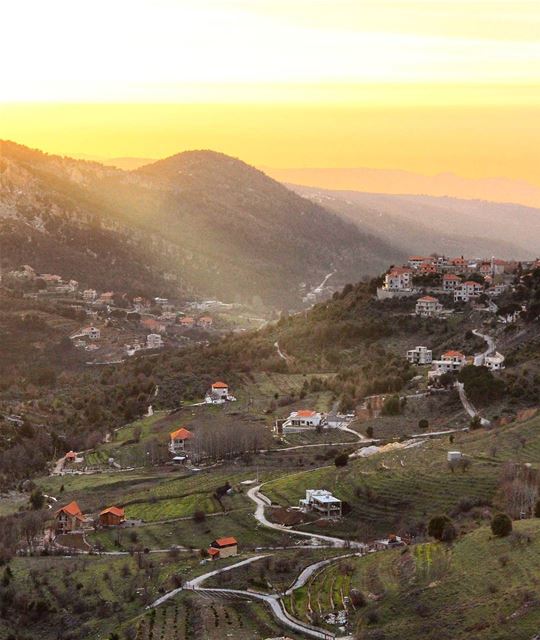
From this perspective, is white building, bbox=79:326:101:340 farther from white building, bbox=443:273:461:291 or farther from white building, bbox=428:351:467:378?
white building, bbox=428:351:467:378

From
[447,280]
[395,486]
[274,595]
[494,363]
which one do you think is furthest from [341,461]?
[447,280]

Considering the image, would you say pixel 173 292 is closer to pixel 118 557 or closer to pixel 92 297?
pixel 92 297

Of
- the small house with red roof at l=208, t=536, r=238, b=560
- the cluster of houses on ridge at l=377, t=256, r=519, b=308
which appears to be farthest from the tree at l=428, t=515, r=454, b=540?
the cluster of houses on ridge at l=377, t=256, r=519, b=308

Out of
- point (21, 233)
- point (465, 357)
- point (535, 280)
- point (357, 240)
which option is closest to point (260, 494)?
point (465, 357)

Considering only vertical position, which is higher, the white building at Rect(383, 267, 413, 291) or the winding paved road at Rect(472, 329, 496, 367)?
the white building at Rect(383, 267, 413, 291)

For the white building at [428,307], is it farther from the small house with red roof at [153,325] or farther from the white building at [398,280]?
the small house with red roof at [153,325]

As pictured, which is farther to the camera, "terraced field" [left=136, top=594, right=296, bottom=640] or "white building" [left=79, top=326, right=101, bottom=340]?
"white building" [left=79, top=326, right=101, bottom=340]
